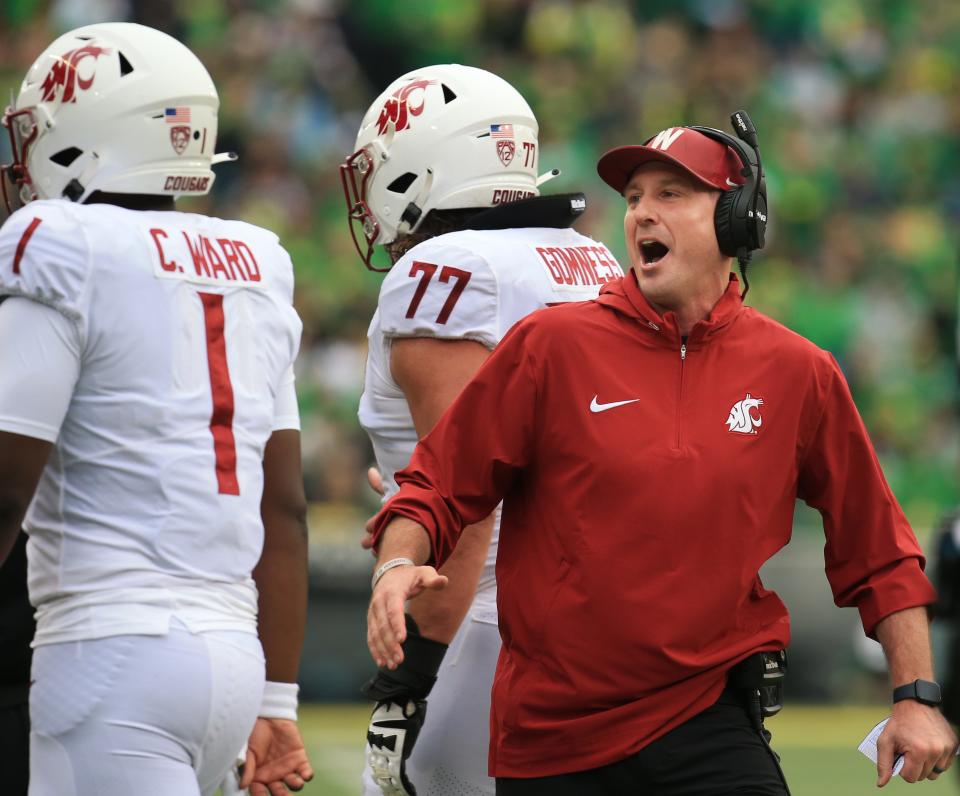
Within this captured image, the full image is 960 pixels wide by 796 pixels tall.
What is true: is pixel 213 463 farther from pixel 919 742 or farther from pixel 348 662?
pixel 348 662

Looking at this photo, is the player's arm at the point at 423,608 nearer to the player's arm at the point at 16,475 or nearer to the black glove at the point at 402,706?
the black glove at the point at 402,706

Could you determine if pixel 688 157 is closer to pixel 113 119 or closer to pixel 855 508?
pixel 855 508

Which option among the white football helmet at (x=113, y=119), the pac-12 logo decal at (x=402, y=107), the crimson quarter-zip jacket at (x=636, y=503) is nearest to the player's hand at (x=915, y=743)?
the crimson quarter-zip jacket at (x=636, y=503)

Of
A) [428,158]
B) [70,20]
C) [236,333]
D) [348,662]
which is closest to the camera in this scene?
[236,333]

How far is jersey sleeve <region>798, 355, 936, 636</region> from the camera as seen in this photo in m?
3.45

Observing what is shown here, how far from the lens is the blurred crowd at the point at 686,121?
1294cm

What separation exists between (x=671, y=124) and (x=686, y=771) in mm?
11649

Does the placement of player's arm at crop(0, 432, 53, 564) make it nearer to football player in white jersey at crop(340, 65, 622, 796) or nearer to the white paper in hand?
football player in white jersey at crop(340, 65, 622, 796)

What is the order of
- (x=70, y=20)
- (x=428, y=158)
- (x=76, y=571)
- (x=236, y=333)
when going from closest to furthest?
(x=76, y=571) → (x=236, y=333) → (x=428, y=158) → (x=70, y=20)

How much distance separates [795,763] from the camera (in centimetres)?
955

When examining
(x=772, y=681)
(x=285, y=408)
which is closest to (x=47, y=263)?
(x=285, y=408)

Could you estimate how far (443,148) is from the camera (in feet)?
13.8

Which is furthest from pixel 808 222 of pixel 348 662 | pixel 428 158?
pixel 428 158

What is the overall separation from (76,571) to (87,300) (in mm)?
484
